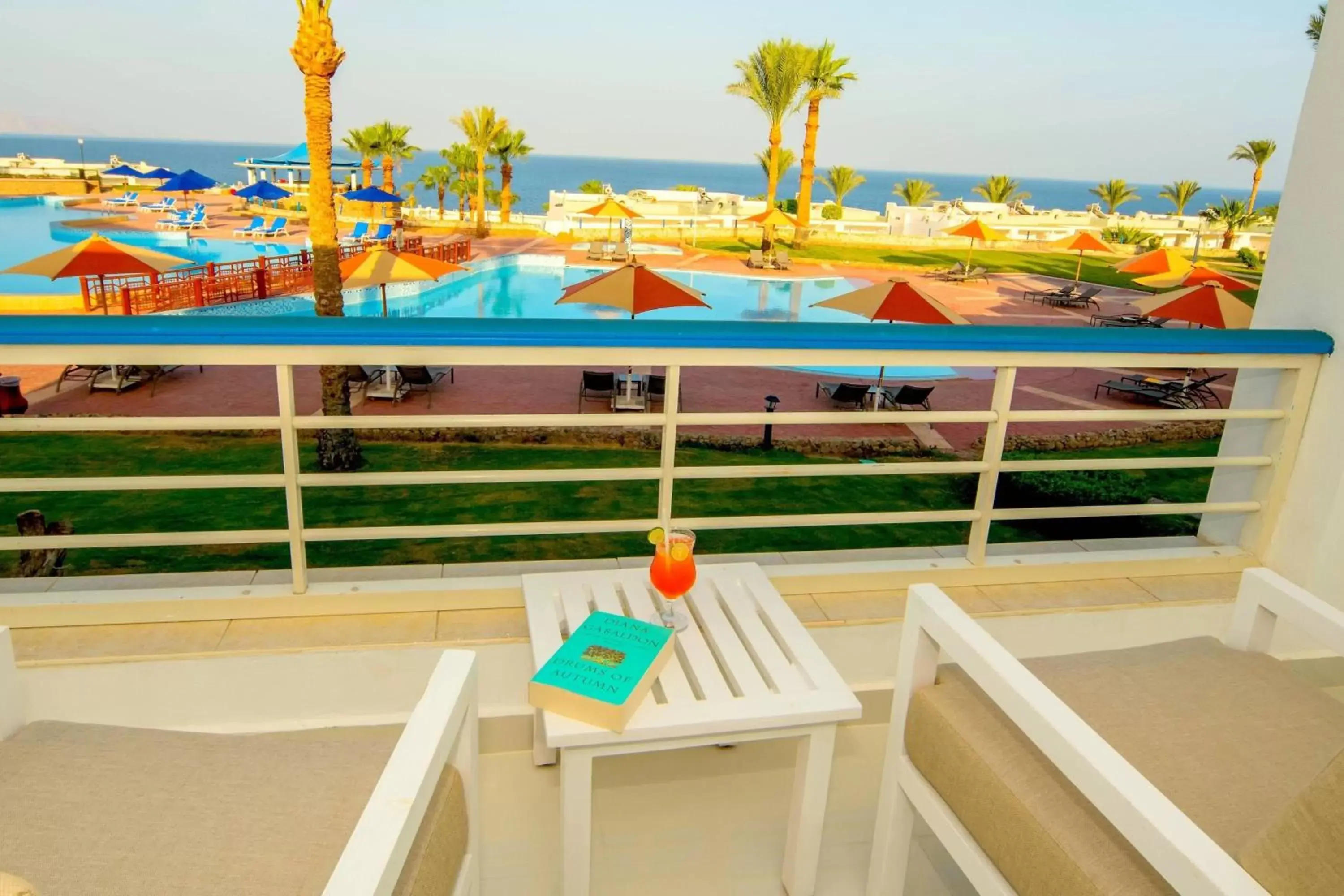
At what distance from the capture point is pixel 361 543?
6.19 metres

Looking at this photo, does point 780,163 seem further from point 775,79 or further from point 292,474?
point 292,474

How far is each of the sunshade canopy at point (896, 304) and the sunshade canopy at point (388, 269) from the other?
477 centimetres

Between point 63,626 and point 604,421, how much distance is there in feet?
5.75

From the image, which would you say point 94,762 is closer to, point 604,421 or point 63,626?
point 63,626

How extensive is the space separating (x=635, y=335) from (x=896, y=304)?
6.55 meters

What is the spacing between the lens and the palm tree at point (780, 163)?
98.2 ft

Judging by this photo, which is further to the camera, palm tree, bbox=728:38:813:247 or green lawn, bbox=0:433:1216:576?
palm tree, bbox=728:38:813:247

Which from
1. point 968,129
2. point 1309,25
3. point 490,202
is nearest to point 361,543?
point 1309,25

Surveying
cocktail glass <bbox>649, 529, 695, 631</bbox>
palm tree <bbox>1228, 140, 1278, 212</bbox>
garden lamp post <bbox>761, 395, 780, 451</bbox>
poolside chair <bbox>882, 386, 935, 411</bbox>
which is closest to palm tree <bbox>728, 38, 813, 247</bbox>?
poolside chair <bbox>882, 386, 935, 411</bbox>

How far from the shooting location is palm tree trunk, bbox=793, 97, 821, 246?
91.3 feet

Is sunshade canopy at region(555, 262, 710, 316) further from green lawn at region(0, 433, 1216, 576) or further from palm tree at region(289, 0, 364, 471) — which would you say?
palm tree at region(289, 0, 364, 471)

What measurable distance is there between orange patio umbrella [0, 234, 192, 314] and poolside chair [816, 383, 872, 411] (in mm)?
8126

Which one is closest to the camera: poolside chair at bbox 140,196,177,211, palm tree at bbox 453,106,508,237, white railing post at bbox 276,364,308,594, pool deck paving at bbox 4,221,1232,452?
white railing post at bbox 276,364,308,594

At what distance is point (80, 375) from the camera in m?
11.1
